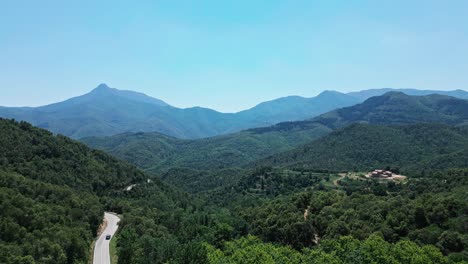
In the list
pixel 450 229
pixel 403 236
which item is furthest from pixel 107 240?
pixel 450 229

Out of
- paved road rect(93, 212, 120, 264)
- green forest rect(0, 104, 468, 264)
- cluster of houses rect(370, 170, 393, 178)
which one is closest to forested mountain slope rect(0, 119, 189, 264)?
green forest rect(0, 104, 468, 264)

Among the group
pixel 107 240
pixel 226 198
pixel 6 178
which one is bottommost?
pixel 226 198

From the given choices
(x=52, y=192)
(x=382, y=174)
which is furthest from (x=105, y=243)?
(x=382, y=174)

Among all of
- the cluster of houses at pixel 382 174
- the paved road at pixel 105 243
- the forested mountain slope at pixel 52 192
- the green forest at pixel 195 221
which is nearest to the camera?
the green forest at pixel 195 221

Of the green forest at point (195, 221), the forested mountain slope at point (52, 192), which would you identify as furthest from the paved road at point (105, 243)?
the forested mountain slope at point (52, 192)

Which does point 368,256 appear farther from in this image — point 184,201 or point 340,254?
point 184,201

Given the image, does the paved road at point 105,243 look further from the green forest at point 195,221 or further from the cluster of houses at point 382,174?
the cluster of houses at point 382,174

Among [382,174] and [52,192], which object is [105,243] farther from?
[382,174]

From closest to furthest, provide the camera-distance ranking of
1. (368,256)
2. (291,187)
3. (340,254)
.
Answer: (368,256) < (340,254) < (291,187)
